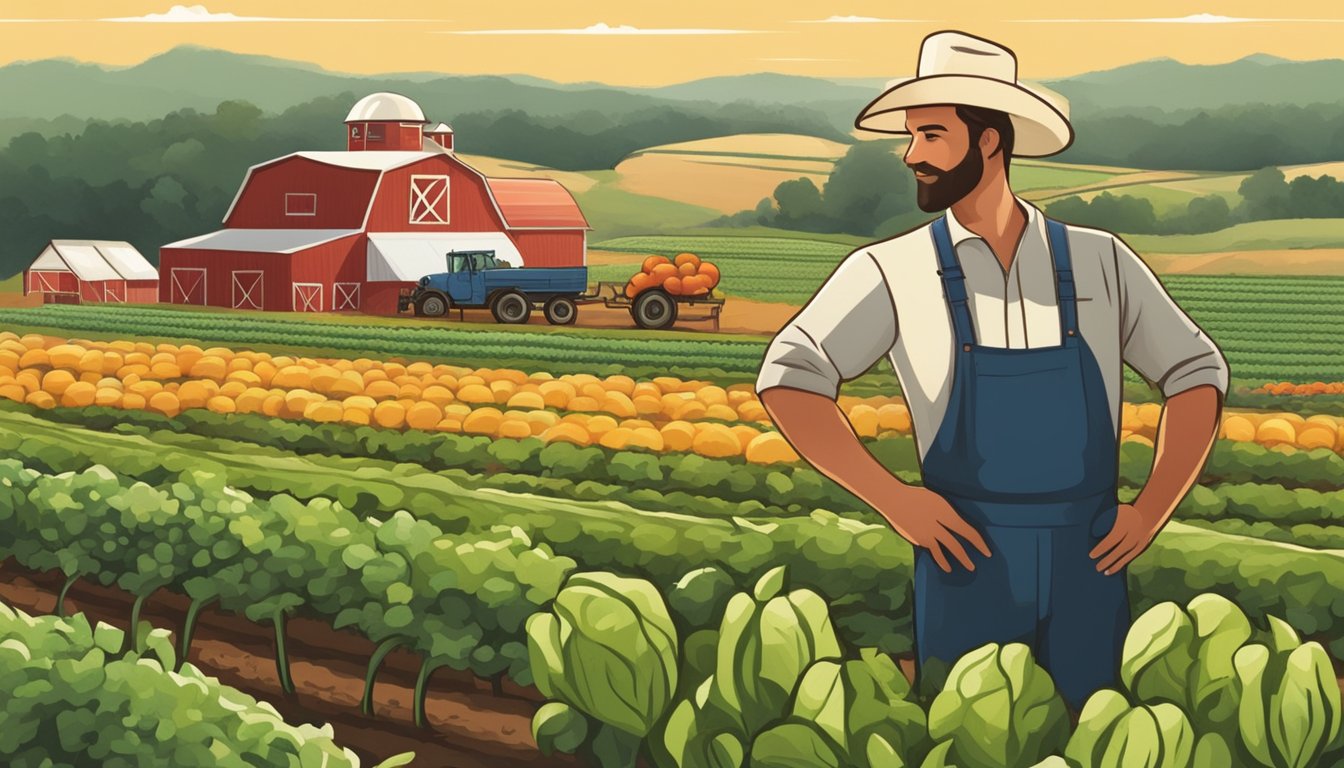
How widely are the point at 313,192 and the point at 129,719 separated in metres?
13.8

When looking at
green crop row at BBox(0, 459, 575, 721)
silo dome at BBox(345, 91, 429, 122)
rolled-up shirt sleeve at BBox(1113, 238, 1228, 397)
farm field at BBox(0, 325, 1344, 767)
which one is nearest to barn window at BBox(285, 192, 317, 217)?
silo dome at BBox(345, 91, 429, 122)

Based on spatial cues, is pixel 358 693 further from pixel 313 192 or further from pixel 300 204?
pixel 313 192

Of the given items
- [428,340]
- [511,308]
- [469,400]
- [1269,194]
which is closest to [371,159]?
[511,308]

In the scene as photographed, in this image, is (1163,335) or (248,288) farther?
(248,288)

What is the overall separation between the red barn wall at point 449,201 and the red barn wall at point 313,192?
211mm

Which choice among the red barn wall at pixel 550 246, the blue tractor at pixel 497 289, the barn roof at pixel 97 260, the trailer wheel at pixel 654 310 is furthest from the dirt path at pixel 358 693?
the barn roof at pixel 97 260

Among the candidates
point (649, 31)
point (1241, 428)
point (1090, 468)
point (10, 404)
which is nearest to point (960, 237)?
point (1090, 468)

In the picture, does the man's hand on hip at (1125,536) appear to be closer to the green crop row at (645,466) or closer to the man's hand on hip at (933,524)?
the man's hand on hip at (933,524)

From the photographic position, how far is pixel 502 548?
5324 millimetres

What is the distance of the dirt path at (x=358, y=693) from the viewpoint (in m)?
5.30

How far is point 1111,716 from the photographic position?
3.46 m

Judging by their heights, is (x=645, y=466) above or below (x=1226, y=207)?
below

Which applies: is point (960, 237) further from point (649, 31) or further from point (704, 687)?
point (649, 31)

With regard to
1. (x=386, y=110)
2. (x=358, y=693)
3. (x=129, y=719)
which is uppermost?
(x=386, y=110)
